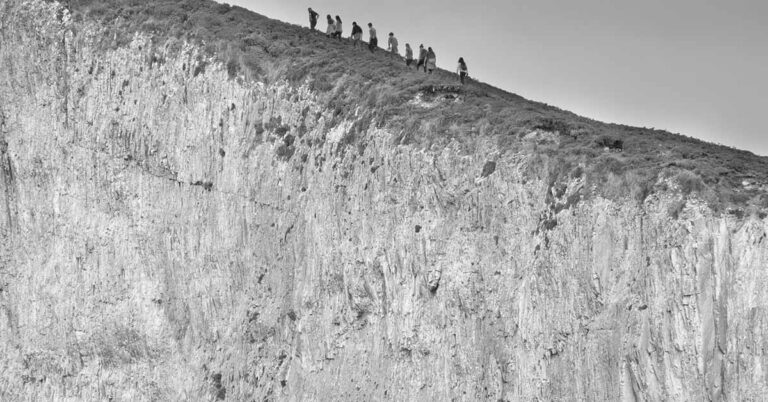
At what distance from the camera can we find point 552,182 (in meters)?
42.1

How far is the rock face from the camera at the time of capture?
3691cm

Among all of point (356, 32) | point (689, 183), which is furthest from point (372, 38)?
point (689, 183)

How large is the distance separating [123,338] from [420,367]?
15.3 meters

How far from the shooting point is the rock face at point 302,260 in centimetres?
3691

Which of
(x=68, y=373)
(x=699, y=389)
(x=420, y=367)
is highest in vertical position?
(x=699, y=389)

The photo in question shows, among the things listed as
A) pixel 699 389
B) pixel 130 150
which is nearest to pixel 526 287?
pixel 699 389

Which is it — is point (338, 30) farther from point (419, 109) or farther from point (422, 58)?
point (419, 109)

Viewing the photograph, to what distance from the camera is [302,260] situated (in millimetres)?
48688

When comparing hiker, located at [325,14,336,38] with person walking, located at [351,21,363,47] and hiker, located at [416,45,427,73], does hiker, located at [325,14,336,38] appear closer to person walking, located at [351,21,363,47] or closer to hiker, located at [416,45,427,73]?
person walking, located at [351,21,363,47]

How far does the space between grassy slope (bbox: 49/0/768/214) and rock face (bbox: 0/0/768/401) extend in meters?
0.76

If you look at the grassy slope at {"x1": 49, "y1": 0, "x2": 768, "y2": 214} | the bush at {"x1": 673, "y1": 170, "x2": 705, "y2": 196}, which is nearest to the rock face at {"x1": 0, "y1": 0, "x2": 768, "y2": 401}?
the bush at {"x1": 673, "y1": 170, "x2": 705, "y2": 196}

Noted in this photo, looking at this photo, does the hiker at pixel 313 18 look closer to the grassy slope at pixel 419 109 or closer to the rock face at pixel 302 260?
the grassy slope at pixel 419 109

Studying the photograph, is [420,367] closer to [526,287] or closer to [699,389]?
[526,287]

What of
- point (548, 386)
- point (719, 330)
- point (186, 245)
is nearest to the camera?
point (719, 330)
